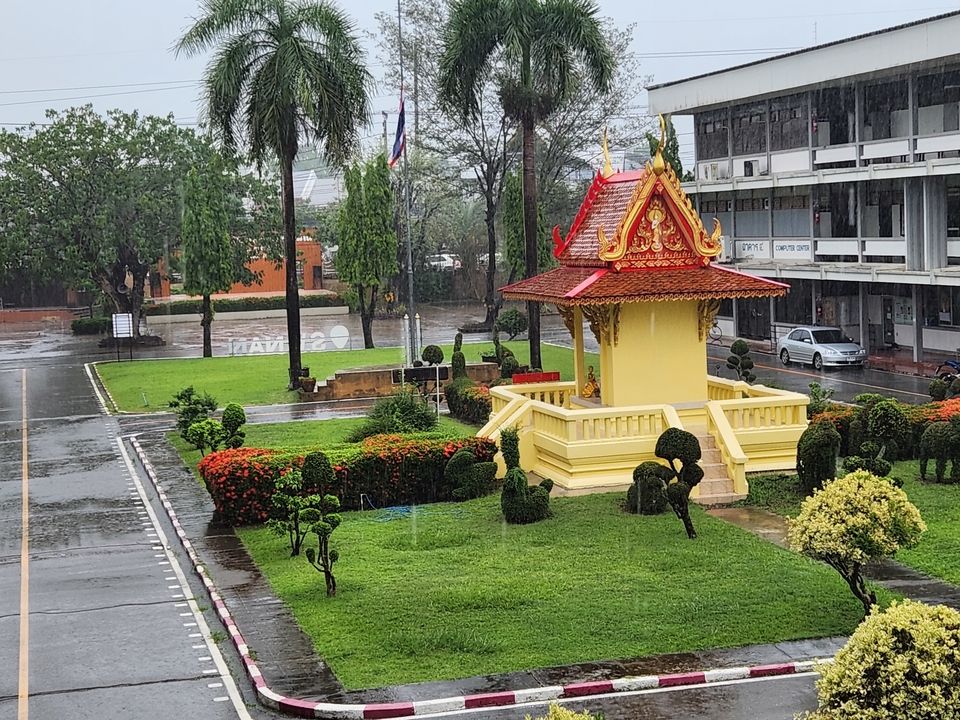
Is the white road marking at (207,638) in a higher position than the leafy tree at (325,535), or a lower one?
lower

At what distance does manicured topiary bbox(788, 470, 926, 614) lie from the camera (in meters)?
14.2

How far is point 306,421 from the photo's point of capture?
3378 cm

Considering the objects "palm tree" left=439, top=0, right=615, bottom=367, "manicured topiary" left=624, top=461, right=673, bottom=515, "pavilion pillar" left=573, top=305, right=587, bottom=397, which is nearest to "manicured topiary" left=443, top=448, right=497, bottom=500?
"manicured topiary" left=624, top=461, right=673, bottom=515

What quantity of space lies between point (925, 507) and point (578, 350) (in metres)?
7.94

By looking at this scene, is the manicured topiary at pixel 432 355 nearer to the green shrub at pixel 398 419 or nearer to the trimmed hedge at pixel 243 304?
the green shrub at pixel 398 419

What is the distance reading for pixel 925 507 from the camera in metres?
19.9

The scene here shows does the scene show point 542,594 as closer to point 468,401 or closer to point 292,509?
point 292,509

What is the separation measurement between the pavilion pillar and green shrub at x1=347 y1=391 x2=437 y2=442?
148 inches

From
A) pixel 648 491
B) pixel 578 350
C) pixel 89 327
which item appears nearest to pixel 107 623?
pixel 648 491

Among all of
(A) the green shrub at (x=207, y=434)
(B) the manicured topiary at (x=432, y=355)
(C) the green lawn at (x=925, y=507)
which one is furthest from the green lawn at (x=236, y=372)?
(C) the green lawn at (x=925, y=507)

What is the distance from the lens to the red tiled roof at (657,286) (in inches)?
888

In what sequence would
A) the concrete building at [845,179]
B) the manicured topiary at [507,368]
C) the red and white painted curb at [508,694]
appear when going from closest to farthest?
1. the red and white painted curb at [508,694]
2. the manicured topiary at [507,368]
3. the concrete building at [845,179]

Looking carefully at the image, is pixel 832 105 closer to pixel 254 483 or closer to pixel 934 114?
pixel 934 114

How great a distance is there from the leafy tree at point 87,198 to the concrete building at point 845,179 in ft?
78.0
